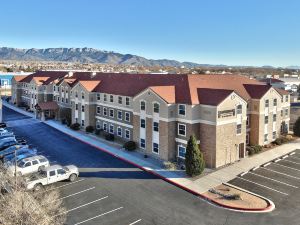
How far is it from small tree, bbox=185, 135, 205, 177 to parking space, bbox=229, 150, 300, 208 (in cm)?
334

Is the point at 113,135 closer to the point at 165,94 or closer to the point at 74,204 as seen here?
the point at 165,94

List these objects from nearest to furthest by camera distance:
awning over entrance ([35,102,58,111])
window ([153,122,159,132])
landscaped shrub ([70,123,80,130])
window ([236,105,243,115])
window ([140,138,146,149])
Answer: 1. window ([236,105,243,115])
2. window ([153,122,159,132])
3. window ([140,138,146,149])
4. landscaped shrub ([70,123,80,130])
5. awning over entrance ([35,102,58,111])

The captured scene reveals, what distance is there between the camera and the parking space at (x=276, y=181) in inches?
1043

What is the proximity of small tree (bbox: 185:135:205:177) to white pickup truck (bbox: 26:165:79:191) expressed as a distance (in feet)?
35.5

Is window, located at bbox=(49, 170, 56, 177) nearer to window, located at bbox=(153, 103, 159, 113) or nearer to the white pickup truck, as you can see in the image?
the white pickup truck

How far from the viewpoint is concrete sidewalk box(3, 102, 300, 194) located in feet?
94.5

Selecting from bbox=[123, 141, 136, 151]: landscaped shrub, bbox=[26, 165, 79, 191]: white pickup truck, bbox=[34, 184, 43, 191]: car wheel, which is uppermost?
bbox=[123, 141, 136, 151]: landscaped shrub

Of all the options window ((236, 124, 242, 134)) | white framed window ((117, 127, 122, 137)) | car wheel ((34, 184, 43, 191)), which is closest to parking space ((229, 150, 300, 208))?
window ((236, 124, 242, 134))

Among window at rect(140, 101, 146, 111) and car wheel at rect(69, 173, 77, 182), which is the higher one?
window at rect(140, 101, 146, 111)

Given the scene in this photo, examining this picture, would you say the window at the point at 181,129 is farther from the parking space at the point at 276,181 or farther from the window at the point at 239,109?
the parking space at the point at 276,181

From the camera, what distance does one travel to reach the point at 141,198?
2580 centimetres

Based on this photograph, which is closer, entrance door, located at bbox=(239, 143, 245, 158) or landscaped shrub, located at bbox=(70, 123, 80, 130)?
entrance door, located at bbox=(239, 143, 245, 158)

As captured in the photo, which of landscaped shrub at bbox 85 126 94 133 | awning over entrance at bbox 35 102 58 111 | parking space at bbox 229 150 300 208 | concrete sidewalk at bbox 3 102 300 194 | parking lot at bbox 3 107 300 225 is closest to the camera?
parking lot at bbox 3 107 300 225

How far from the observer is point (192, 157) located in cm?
3000
